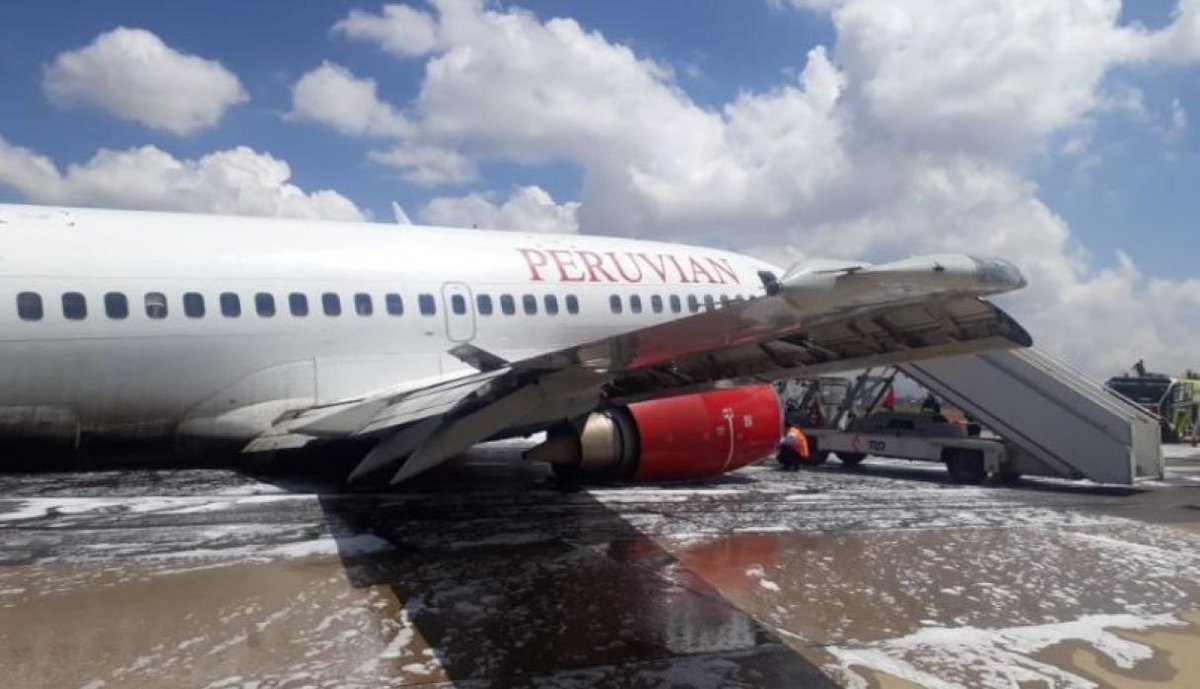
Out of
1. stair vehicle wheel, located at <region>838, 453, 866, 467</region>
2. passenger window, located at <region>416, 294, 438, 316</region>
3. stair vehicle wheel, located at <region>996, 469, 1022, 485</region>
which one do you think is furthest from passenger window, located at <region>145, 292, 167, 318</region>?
stair vehicle wheel, located at <region>996, 469, 1022, 485</region>

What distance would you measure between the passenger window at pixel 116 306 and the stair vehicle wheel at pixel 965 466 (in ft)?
37.3

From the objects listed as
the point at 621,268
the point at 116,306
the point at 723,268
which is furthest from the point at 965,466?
the point at 116,306

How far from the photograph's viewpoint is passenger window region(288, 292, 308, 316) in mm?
10461

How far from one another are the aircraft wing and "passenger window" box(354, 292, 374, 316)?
92.1 inches

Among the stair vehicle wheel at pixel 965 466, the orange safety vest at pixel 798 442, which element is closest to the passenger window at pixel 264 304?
the orange safety vest at pixel 798 442

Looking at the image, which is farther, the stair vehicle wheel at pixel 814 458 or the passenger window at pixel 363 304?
the stair vehicle wheel at pixel 814 458

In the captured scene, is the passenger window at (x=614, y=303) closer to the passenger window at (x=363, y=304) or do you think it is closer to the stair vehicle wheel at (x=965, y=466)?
the passenger window at (x=363, y=304)

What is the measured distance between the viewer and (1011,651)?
17.2 feet

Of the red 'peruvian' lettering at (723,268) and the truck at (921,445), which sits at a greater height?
the red 'peruvian' lettering at (723,268)

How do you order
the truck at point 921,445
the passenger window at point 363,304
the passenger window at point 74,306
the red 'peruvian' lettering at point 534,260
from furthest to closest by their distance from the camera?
the truck at point 921,445
the red 'peruvian' lettering at point 534,260
the passenger window at point 363,304
the passenger window at point 74,306

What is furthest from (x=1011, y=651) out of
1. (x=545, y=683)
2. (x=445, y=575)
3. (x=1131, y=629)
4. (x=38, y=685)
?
(x=38, y=685)

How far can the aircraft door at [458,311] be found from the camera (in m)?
11.5

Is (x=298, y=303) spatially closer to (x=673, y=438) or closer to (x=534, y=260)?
(x=534, y=260)

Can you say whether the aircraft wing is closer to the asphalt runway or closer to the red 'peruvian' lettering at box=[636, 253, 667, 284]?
the asphalt runway
